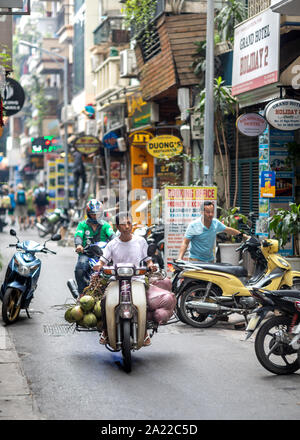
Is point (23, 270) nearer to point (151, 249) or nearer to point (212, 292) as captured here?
point (212, 292)

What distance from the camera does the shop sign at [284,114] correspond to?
15016mm

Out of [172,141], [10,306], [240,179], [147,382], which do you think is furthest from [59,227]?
[147,382]

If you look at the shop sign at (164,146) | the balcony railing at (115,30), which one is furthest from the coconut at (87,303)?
the balcony railing at (115,30)

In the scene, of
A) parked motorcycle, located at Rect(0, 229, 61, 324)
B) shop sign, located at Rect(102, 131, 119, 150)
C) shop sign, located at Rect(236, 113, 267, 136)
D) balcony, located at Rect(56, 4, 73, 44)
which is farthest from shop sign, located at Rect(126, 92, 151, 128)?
balcony, located at Rect(56, 4, 73, 44)

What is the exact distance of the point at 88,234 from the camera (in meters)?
12.2

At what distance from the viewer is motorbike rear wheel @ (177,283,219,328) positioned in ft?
38.3

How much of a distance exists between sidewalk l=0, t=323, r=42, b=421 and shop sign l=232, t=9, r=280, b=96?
8.65 m

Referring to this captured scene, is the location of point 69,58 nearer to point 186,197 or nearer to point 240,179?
point 240,179

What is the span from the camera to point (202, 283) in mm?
11727

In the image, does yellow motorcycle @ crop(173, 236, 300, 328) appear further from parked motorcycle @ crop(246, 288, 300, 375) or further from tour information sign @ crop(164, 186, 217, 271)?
tour information sign @ crop(164, 186, 217, 271)

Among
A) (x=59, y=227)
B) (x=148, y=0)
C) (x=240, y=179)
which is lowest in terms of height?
(x=59, y=227)

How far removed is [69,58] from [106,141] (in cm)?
2062

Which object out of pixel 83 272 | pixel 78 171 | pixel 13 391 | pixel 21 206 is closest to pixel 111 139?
pixel 21 206

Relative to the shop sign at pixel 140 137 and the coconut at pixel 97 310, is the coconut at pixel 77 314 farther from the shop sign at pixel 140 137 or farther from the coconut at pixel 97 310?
the shop sign at pixel 140 137
